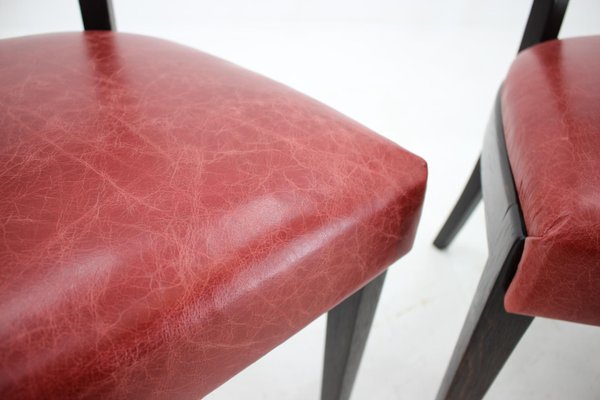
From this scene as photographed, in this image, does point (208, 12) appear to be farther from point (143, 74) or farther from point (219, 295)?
point (219, 295)

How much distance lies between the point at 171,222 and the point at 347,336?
25 centimetres

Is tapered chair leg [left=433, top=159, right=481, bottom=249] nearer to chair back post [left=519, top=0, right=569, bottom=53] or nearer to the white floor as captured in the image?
the white floor

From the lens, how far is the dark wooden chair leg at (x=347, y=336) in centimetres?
46

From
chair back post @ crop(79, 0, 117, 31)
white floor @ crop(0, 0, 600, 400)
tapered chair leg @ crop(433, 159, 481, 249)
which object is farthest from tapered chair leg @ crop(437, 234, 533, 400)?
chair back post @ crop(79, 0, 117, 31)

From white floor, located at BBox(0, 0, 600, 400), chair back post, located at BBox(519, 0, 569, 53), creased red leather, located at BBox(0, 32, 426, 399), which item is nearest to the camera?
creased red leather, located at BBox(0, 32, 426, 399)

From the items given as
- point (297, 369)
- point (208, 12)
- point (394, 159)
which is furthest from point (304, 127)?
point (208, 12)

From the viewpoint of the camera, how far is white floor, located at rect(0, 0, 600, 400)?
0.68 metres

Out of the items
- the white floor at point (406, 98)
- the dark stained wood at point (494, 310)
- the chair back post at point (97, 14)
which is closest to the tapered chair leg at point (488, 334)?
the dark stained wood at point (494, 310)

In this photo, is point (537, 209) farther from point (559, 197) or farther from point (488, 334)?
point (488, 334)

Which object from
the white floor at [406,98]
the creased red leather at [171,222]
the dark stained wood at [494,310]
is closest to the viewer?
the creased red leather at [171,222]

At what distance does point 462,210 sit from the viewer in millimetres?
807

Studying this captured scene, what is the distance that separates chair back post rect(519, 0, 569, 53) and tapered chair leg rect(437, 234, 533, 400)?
35cm

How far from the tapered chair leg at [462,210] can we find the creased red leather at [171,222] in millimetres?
391

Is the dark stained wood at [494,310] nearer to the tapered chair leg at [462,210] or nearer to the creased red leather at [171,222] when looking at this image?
the creased red leather at [171,222]
